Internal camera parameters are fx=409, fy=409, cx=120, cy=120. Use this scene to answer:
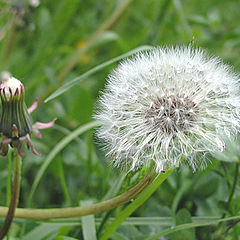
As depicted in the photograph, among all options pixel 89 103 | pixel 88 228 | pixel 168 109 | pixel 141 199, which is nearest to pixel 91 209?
pixel 141 199

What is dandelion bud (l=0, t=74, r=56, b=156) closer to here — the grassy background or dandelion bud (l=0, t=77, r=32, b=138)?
dandelion bud (l=0, t=77, r=32, b=138)

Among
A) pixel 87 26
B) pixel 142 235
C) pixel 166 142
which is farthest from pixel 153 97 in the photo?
pixel 87 26

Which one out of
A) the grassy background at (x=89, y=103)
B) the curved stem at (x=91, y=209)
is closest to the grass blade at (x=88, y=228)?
the grassy background at (x=89, y=103)

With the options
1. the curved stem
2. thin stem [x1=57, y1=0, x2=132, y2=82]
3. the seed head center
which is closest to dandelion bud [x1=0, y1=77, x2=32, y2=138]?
the curved stem

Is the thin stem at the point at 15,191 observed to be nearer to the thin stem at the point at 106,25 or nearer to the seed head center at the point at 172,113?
the seed head center at the point at 172,113

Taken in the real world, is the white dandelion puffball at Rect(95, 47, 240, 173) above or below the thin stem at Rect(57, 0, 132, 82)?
below

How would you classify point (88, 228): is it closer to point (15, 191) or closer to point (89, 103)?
point (15, 191)

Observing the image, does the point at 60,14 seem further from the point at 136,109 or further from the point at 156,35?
the point at 136,109
